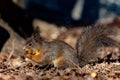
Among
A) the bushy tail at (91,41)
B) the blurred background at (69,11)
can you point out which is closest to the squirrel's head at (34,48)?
the bushy tail at (91,41)

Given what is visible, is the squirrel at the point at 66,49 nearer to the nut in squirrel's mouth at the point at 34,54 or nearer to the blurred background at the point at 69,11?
the nut in squirrel's mouth at the point at 34,54

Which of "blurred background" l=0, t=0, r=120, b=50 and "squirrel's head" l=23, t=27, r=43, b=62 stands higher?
"blurred background" l=0, t=0, r=120, b=50

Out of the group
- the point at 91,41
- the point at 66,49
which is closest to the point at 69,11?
the point at 91,41

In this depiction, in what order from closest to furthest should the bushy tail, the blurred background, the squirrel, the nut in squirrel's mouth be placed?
the nut in squirrel's mouth → the squirrel → the bushy tail → the blurred background

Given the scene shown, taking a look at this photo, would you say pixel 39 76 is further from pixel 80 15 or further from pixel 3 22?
pixel 80 15

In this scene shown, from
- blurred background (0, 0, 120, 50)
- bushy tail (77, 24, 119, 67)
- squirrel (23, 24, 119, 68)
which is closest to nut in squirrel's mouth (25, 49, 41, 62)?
squirrel (23, 24, 119, 68)

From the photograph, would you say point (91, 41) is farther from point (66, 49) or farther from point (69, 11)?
point (69, 11)

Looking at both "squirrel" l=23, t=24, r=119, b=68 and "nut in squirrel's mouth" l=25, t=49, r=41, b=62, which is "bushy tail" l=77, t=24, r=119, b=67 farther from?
"nut in squirrel's mouth" l=25, t=49, r=41, b=62

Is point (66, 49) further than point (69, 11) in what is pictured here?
No
